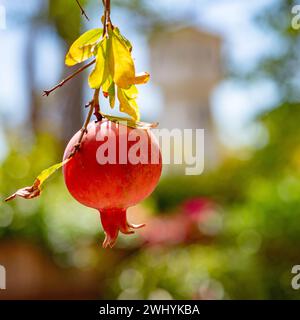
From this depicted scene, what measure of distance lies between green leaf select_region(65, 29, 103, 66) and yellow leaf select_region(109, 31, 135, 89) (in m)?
0.03

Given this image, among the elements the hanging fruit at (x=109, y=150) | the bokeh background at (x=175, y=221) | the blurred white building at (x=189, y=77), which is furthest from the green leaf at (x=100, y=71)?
the blurred white building at (x=189, y=77)

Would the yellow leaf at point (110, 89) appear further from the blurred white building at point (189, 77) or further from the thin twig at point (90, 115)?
the blurred white building at point (189, 77)

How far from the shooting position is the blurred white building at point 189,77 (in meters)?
13.2

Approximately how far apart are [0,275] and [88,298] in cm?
56

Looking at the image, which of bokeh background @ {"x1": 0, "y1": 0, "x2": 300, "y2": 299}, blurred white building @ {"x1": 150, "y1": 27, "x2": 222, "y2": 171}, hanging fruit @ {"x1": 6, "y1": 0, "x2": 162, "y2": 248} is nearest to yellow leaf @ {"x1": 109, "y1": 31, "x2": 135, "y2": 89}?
hanging fruit @ {"x1": 6, "y1": 0, "x2": 162, "y2": 248}

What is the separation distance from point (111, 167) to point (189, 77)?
12825mm

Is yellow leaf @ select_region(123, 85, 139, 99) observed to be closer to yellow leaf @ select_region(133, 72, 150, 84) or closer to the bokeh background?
yellow leaf @ select_region(133, 72, 150, 84)

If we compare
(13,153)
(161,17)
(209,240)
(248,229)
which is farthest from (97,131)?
(161,17)

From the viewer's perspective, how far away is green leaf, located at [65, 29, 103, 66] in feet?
1.70

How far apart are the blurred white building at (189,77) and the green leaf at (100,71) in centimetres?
1219

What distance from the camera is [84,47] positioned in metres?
0.52

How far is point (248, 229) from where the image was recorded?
331cm

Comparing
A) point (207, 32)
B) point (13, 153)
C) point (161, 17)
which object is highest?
point (207, 32)
